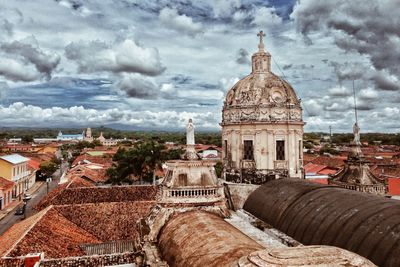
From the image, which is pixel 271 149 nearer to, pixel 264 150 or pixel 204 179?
pixel 264 150

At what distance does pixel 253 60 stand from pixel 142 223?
11187 mm

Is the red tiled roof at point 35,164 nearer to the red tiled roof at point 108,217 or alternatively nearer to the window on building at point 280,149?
the red tiled roof at point 108,217

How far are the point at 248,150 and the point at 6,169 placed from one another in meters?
38.7

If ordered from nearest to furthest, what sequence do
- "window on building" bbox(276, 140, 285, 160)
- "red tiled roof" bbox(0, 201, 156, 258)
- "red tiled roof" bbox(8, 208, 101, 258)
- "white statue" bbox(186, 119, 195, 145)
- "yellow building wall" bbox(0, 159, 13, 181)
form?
"white statue" bbox(186, 119, 195, 145), "red tiled roof" bbox(8, 208, 101, 258), "red tiled roof" bbox(0, 201, 156, 258), "window on building" bbox(276, 140, 285, 160), "yellow building wall" bbox(0, 159, 13, 181)

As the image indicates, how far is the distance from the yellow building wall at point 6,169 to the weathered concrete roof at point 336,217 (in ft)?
131

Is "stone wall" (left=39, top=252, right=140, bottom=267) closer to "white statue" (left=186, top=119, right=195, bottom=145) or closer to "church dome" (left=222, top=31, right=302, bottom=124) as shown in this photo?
"white statue" (left=186, top=119, right=195, bottom=145)

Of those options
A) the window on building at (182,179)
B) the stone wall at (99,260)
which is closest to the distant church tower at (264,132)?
the window on building at (182,179)

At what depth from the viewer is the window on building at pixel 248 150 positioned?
18438 mm

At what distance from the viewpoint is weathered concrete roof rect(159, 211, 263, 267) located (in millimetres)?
7773

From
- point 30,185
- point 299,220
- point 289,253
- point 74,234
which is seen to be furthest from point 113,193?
point 30,185

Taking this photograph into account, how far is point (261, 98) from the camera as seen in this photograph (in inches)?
723

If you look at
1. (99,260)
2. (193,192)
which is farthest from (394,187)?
(99,260)

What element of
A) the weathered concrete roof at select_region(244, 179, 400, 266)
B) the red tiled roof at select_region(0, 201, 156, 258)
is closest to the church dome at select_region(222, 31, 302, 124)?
the weathered concrete roof at select_region(244, 179, 400, 266)

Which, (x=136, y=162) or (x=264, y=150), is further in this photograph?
(x=136, y=162)
